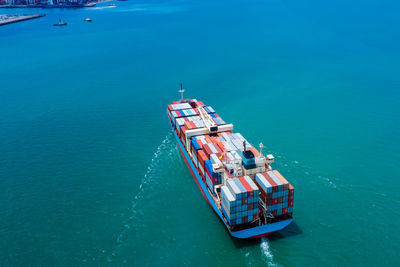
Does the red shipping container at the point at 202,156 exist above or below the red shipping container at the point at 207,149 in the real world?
below

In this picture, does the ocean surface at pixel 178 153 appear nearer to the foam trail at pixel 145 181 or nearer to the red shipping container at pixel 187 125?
the foam trail at pixel 145 181

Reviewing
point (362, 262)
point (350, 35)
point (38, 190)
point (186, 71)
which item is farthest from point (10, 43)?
point (362, 262)

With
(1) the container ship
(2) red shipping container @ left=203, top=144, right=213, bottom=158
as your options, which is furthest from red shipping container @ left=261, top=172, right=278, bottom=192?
(2) red shipping container @ left=203, top=144, right=213, bottom=158

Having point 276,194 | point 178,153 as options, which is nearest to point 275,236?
point 276,194

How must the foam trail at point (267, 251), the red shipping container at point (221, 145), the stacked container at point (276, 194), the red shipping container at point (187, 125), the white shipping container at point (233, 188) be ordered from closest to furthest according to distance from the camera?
the white shipping container at point (233, 188) < the foam trail at point (267, 251) < the stacked container at point (276, 194) < the red shipping container at point (221, 145) < the red shipping container at point (187, 125)

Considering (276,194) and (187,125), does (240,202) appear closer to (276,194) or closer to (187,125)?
(276,194)

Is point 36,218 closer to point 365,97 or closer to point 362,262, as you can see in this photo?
point 362,262

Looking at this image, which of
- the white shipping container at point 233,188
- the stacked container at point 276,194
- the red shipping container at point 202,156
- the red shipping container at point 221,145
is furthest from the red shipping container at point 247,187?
the red shipping container at point 221,145

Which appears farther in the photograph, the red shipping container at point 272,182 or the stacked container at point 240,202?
the red shipping container at point 272,182
